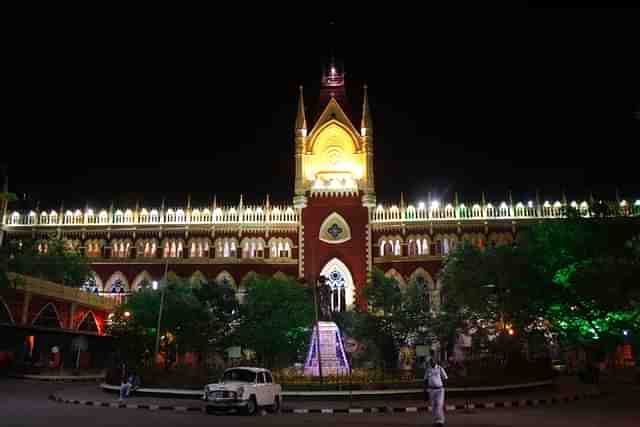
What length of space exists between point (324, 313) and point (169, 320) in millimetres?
16473

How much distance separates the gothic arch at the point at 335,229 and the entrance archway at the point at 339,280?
212 cm

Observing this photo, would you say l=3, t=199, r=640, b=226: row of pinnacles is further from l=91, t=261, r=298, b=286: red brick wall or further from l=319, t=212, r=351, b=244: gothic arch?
l=91, t=261, r=298, b=286: red brick wall

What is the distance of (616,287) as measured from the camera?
29.6 m

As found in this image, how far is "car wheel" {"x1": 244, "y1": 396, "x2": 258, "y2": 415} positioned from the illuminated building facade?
36.3m

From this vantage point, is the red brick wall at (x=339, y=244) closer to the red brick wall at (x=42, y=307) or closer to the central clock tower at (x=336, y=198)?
the central clock tower at (x=336, y=198)

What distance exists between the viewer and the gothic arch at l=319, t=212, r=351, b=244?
5850 cm

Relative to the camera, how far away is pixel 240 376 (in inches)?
800

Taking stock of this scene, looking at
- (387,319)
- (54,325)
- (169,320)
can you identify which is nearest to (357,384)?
(387,319)

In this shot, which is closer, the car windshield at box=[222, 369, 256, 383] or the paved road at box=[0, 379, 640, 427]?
the paved road at box=[0, 379, 640, 427]

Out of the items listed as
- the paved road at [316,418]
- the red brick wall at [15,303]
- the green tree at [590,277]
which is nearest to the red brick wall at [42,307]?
the red brick wall at [15,303]

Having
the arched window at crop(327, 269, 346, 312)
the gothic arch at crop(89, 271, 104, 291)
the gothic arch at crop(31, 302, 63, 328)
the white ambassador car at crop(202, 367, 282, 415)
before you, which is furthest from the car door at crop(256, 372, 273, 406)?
the gothic arch at crop(89, 271, 104, 291)

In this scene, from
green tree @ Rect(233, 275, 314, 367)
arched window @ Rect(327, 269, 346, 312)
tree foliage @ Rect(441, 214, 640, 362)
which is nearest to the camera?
tree foliage @ Rect(441, 214, 640, 362)

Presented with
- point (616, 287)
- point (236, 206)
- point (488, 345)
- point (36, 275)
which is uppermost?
point (236, 206)

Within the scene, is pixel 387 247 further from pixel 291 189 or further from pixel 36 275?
pixel 36 275
